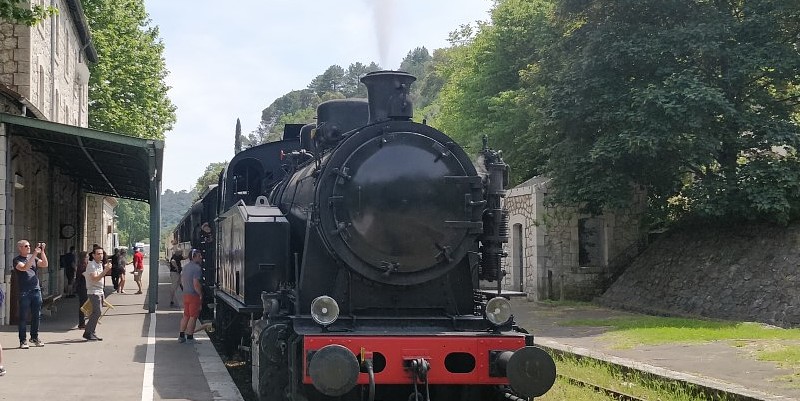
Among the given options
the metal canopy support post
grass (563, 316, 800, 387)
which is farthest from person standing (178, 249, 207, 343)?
grass (563, 316, 800, 387)

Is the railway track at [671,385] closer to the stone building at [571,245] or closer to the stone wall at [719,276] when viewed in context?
the stone wall at [719,276]

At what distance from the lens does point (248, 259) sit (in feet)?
26.2

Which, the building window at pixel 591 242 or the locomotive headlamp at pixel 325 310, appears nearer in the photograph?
the locomotive headlamp at pixel 325 310

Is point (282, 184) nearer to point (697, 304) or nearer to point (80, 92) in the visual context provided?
point (697, 304)

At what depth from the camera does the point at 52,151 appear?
718 inches

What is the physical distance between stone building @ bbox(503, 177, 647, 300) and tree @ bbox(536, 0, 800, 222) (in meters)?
1.70

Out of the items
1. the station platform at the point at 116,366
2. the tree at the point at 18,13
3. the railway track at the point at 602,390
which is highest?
the tree at the point at 18,13

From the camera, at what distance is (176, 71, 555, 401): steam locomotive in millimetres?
6734

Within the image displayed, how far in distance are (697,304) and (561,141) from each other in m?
5.34

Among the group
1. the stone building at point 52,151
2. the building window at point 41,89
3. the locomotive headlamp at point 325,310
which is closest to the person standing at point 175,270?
the stone building at point 52,151

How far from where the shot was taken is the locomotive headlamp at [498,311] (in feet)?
23.4

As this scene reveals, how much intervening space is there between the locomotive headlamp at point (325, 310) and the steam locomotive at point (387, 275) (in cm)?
1

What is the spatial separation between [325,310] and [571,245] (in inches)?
642

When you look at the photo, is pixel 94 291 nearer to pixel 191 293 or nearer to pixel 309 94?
pixel 191 293
